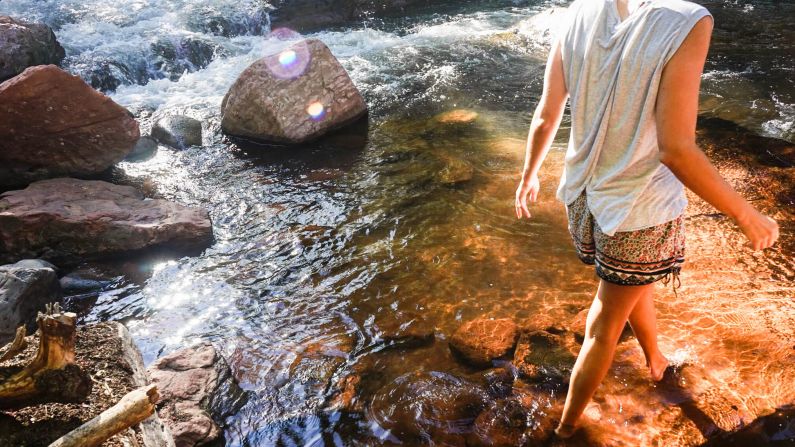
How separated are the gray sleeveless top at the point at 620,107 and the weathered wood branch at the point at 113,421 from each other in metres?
1.95

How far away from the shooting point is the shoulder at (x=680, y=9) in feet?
4.67

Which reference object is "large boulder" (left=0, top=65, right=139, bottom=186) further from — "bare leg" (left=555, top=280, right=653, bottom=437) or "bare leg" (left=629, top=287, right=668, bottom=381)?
"bare leg" (left=629, top=287, right=668, bottom=381)

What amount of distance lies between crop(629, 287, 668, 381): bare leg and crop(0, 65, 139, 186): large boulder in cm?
584

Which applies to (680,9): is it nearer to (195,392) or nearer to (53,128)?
(195,392)

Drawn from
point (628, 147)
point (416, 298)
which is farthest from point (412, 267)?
point (628, 147)

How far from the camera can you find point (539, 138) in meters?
2.12

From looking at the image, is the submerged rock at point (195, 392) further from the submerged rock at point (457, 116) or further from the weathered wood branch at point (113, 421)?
the submerged rock at point (457, 116)

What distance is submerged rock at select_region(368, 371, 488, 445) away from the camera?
8.46ft

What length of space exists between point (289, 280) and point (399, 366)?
4.46 feet

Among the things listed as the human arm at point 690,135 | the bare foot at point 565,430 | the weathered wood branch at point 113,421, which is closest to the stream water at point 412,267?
the bare foot at point 565,430

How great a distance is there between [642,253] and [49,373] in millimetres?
2473

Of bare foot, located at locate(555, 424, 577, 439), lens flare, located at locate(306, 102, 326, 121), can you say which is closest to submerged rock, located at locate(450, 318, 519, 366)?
bare foot, located at locate(555, 424, 577, 439)

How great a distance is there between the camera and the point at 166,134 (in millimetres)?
6484

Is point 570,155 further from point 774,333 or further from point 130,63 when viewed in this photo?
point 130,63
